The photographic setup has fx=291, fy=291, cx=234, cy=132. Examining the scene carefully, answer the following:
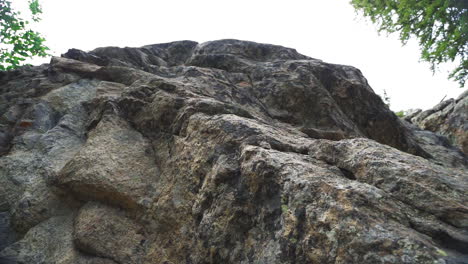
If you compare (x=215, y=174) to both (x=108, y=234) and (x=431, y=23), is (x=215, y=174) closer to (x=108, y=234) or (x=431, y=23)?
(x=108, y=234)

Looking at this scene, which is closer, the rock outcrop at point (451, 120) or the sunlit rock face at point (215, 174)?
the sunlit rock face at point (215, 174)

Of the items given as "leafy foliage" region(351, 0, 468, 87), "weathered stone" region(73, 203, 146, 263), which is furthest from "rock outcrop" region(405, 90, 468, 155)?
"weathered stone" region(73, 203, 146, 263)

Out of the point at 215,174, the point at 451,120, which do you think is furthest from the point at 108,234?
the point at 451,120

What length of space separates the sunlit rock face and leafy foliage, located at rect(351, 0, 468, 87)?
6.97m

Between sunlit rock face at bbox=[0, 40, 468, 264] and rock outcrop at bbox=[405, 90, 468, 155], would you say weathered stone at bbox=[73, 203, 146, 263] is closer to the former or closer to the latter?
sunlit rock face at bbox=[0, 40, 468, 264]

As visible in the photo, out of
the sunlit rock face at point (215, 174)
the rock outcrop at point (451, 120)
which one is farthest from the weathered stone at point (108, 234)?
the rock outcrop at point (451, 120)

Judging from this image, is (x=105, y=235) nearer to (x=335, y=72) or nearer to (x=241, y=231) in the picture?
(x=241, y=231)

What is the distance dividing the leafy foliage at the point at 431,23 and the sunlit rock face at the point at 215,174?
22.9ft

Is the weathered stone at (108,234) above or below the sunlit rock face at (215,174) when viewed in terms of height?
below

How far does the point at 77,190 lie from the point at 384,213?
4.92 meters

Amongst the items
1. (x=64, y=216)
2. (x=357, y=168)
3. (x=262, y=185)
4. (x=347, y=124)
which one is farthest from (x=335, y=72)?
(x=64, y=216)

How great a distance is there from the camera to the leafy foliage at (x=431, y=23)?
12.9m

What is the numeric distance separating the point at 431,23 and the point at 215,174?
15.1 metres

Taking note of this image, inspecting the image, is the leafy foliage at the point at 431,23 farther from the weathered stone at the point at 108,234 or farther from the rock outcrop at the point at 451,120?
the weathered stone at the point at 108,234
